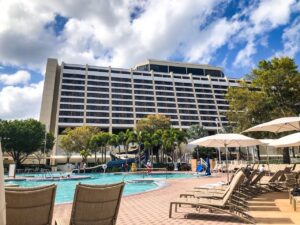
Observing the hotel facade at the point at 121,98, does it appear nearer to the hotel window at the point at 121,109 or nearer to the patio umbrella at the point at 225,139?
the hotel window at the point at 121,109

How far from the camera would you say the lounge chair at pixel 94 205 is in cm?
357

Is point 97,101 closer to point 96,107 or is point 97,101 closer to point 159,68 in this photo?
point 96,107

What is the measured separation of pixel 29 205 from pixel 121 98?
91916 millimetres

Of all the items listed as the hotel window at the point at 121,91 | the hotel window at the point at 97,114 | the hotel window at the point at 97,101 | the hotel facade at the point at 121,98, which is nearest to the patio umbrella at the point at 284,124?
the hotel facade at the point at 121,98

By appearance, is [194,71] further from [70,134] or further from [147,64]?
[70,134]

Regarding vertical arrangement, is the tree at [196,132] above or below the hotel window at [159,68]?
below

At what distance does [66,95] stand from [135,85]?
24192 millimetres

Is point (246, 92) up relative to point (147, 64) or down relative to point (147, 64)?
down

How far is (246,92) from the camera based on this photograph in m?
29.4

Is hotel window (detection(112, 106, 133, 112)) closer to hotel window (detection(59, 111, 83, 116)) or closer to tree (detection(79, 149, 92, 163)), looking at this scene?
hotel window (detection(59, 111, 83, 116))

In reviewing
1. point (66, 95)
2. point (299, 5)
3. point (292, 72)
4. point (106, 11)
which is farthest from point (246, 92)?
point (66, 95)

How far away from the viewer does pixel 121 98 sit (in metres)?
94.6

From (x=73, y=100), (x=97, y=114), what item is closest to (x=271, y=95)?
(x=97, y=114)

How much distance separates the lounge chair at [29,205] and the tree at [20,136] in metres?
51.2
